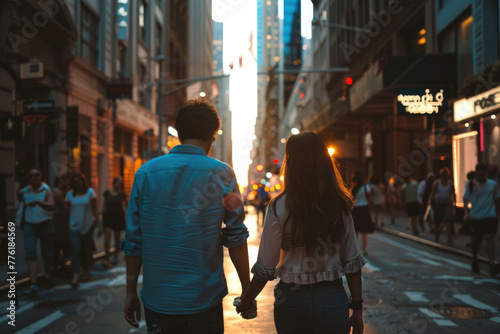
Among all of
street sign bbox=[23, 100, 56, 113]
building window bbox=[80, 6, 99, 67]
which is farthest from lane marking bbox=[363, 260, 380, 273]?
building window bbox=[80, 6, 99, 67]

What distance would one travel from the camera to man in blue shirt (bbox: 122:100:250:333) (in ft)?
8.46

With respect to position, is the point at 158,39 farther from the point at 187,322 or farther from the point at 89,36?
the point at 187,322

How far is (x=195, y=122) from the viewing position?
9.30ft

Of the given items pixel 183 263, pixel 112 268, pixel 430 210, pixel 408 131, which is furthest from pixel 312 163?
pixel 408 131

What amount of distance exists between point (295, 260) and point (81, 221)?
683cm

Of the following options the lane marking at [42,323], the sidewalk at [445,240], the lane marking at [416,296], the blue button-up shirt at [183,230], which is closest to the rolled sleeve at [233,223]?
the blue button-up shirt at [183,230]

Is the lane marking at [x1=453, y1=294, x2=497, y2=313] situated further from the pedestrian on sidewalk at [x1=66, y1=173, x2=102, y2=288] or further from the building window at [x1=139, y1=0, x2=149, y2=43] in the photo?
the building window at [x1=139, y1=0, x2=149, y2=43]

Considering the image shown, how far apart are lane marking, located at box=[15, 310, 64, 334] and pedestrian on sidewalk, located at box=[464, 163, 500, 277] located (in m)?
6.77

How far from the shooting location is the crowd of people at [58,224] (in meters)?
8.59

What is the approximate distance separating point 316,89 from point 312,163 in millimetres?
54992

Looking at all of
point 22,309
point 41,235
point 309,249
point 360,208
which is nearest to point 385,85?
point 360,208

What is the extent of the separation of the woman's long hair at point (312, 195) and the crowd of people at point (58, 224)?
6245 millimetres

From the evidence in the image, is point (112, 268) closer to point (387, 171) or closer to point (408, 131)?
point (408, 131)

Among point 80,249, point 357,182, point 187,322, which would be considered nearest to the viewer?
point 187,322
